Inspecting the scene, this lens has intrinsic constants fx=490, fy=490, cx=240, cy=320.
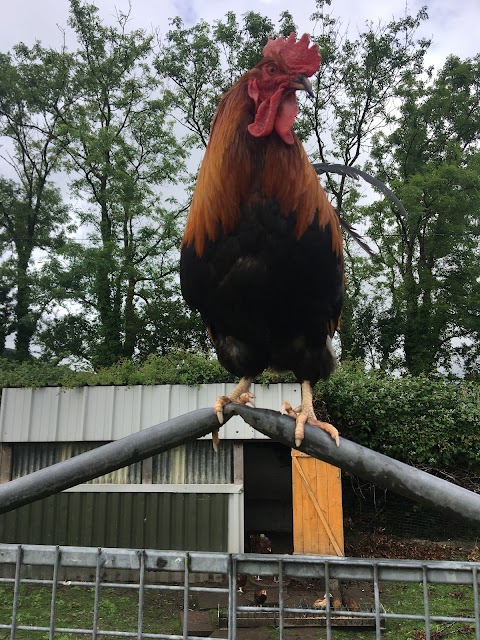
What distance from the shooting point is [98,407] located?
309 inches

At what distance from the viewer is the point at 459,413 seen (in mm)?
9258

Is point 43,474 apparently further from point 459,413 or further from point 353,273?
point 353,273

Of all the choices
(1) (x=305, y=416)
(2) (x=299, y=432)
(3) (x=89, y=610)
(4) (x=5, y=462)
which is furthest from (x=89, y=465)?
(4) (x=5, y=462)

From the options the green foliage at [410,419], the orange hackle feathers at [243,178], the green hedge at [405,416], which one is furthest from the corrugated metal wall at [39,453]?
the orange hackle feathers at [243,178]

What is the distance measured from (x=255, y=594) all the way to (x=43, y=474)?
585 centimetres

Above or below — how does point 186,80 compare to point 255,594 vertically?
above

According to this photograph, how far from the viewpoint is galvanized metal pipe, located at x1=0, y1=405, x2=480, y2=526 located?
4.00 feet

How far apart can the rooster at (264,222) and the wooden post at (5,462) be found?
6860mm

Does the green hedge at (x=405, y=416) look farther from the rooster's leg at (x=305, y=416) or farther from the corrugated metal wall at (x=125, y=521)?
the rooster's leg at (x=305, y=416)

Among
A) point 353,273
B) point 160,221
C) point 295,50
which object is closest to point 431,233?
point 353,273

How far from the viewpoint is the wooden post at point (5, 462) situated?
772cm

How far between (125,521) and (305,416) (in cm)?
659

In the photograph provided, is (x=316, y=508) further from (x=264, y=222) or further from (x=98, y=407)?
(x=264, y=222)

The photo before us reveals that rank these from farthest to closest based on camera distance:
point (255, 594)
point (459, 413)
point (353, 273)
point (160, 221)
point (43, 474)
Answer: point (353, 273), point (160, 221), point (459, 413), point (255, 594), point (43, 474)
